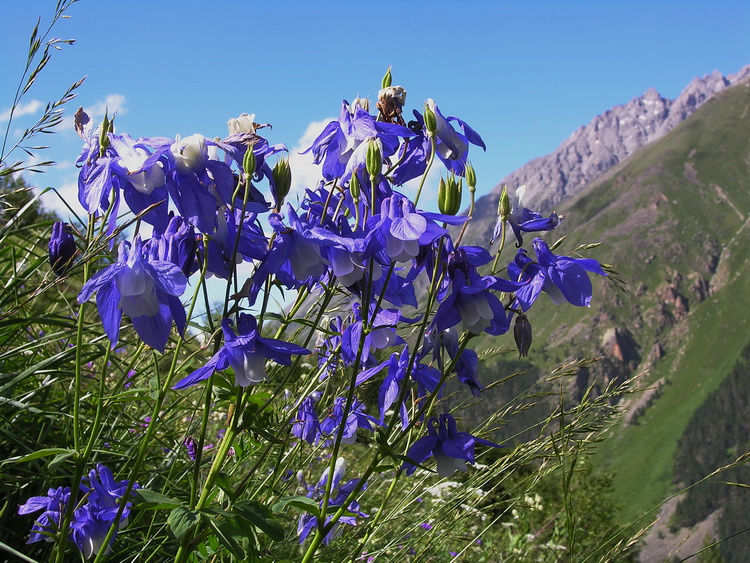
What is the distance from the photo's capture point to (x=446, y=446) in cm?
164

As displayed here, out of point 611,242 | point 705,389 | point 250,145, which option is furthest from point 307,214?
point 611,242

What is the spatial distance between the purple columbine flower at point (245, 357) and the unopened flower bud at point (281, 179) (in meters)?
0.35

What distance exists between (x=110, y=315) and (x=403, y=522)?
5.48 ft

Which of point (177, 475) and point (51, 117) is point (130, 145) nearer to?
point (51, 117)

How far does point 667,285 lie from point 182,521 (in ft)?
514

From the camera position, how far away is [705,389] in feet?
394

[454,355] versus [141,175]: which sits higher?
[141,175]

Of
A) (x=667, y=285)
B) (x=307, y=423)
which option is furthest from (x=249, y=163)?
(x=667, y=285)

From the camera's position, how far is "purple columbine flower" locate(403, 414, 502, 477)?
5.36ft

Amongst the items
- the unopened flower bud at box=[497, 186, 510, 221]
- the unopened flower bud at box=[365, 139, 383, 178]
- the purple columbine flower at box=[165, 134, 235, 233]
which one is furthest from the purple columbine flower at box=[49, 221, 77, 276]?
the unopened flower bud at box=[497, 186, 510, 221]

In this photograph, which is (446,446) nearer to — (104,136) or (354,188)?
(354,188)

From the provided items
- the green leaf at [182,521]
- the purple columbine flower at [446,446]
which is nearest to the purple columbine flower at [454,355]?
the purple columbine flower at [446,446]

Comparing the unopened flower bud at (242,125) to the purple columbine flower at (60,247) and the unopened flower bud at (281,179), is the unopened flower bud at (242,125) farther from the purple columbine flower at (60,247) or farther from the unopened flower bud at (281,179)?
the purple columbine flower at (60,247)

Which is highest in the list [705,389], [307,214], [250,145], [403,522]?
[250,145]
